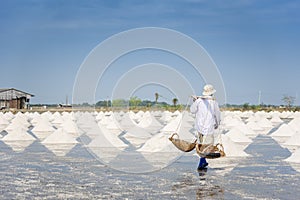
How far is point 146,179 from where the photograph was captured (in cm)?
781

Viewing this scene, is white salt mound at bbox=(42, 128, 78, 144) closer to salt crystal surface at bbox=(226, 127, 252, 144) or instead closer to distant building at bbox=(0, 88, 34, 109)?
salt crystal surface at bbox=(226, 127, 252, 144)

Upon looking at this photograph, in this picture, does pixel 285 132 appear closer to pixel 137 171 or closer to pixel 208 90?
pixel 208 90

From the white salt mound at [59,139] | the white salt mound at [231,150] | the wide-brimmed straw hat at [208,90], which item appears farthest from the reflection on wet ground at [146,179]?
the white salt mound at [59,139]

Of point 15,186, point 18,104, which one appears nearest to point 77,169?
point 15,186

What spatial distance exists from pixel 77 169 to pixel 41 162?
1350 mm

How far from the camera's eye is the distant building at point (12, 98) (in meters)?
47.1

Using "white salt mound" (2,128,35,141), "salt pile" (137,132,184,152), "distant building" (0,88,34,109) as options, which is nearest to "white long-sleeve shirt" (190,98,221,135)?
"salt pile" (137,132,184,152)

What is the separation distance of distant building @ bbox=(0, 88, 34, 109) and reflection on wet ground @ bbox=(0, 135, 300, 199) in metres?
37.9

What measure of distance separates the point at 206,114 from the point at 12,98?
42.3 metres

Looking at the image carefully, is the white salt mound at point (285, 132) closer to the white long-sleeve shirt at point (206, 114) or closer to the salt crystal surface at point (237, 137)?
the salt crystal surface at point (237, 137)

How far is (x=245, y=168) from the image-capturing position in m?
9.27

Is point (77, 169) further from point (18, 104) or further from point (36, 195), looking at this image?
point (18, 104)

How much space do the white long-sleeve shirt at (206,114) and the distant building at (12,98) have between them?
41.3 metres

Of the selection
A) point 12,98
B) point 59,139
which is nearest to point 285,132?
point 59,139
